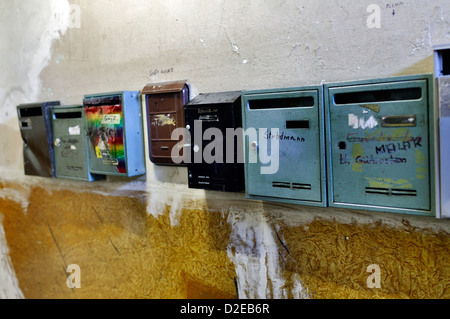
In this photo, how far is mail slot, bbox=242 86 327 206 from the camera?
1568mm

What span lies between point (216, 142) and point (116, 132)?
66 centimetres

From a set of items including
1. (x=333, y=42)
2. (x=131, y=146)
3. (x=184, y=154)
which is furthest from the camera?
(x=131, y=146)

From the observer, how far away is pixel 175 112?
2.04 metres

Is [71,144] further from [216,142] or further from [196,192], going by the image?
[216,142]

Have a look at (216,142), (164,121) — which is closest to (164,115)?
(164,121)

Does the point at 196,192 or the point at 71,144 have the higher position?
the point at 71,144

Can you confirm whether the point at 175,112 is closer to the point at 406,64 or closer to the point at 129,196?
the point at 129,196

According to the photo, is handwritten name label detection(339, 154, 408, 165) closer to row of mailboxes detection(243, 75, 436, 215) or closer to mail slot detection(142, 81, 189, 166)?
row of mailboxes detection(243, 75, 436, 215)

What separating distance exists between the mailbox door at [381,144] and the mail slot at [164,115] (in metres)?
0.81

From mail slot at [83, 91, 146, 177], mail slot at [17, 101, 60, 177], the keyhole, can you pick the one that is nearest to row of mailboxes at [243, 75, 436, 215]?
the keyhole

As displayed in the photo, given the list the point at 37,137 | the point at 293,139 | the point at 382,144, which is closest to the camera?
the point at 382,144

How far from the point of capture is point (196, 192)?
83.7 inches

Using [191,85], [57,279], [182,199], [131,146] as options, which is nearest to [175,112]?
[191,85]

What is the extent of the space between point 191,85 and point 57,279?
1.81 meters
